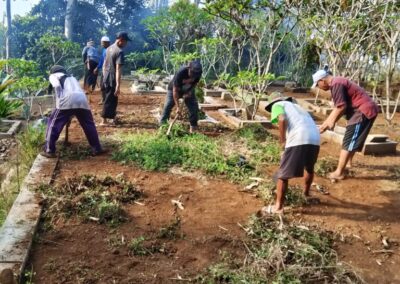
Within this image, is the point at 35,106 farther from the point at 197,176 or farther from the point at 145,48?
the point at 145,48

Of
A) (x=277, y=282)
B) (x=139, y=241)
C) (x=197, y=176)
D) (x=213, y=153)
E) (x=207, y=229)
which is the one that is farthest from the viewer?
(x=213, y=153)

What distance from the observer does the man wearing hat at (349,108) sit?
5055mm

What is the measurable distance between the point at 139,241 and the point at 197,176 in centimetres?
185

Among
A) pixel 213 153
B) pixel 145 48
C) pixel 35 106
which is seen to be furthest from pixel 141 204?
pixel 145 48

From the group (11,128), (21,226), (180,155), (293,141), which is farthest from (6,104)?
(293,141)

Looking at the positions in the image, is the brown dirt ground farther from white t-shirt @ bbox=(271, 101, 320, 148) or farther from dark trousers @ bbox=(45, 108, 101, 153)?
white t-shirt @ bbox=(271, 101, 320, 148)

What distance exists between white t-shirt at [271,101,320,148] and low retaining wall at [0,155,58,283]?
263cm

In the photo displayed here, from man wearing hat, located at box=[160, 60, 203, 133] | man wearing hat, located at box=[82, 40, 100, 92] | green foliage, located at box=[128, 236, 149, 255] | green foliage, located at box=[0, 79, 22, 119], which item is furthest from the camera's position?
man wearing hat, located at box=[82, 40, 100, 92]

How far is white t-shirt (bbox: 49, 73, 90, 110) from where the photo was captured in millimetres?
5570

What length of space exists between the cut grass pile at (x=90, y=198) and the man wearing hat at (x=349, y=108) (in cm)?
256

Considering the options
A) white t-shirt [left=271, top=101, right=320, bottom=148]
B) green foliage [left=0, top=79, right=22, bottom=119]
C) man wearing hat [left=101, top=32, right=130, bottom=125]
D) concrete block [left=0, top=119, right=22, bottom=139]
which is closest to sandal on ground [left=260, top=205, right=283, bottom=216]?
white t-shirt [left=271, top=101, right=320, bottom=148]

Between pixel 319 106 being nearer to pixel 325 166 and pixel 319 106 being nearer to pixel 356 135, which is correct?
pixel 325 166

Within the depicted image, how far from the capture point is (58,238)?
147 inches

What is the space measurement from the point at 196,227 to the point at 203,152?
2006mm
